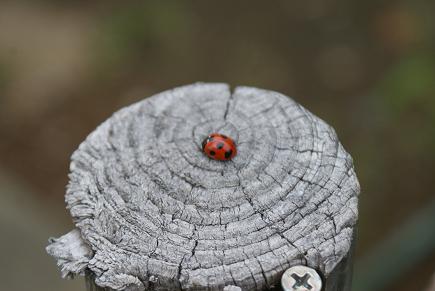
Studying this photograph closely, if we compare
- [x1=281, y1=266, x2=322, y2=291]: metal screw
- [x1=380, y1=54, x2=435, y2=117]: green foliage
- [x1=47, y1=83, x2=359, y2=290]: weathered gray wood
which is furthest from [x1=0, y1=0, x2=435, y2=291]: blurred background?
[x1=281, y1=266, x2=322, y2=291]: metal screw

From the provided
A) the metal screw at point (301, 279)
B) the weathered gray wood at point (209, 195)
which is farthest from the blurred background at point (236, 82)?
the metal screw at point (301, 279)

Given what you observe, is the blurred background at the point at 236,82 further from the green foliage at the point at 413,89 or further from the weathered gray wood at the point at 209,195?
the weathered gray wood at the point at 209,195

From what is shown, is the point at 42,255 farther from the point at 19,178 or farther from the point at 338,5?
the point at 338,5

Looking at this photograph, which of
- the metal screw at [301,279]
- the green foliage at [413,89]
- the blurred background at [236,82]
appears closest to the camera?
the metal screw at [301,279]

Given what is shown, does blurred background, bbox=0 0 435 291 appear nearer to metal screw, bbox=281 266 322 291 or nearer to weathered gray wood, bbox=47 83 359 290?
weathered gray wood, bbox=47 83 359 290

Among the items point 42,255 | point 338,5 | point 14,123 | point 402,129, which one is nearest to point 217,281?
point 42,255

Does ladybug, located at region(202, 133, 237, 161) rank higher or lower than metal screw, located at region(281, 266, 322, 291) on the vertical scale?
higher
